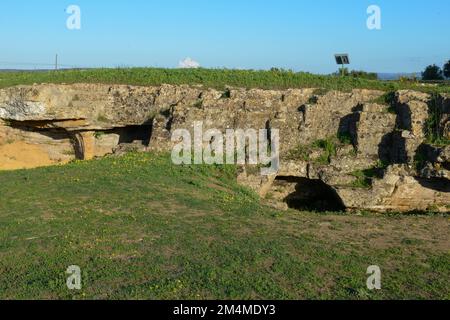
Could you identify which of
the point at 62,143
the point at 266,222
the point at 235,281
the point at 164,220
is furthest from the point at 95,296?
the point at 62,143

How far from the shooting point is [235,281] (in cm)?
868

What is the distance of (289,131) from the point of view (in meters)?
20.5

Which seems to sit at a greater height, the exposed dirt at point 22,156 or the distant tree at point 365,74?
the distant tree at point 365,74

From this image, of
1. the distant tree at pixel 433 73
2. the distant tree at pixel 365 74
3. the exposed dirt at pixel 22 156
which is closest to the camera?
the exposed dirt at pixel 22 156

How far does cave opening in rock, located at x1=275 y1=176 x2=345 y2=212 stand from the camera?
20250mm

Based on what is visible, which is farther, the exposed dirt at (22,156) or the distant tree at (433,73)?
the distant tree at (433,73)

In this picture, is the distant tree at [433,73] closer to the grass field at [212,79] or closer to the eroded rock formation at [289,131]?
the grass field at [212,79]

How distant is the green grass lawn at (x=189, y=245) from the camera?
28.0 feet

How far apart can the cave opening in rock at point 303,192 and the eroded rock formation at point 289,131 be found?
0.04m

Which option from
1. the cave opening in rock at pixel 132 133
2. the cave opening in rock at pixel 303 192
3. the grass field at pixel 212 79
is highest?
the grass field at pixel 212 79

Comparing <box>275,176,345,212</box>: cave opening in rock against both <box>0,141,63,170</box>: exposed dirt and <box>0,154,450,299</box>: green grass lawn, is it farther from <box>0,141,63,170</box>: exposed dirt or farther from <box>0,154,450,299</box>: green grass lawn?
<box>0,141,63,170</box>: exposed dirt

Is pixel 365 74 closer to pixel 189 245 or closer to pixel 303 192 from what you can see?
pixel 303 192

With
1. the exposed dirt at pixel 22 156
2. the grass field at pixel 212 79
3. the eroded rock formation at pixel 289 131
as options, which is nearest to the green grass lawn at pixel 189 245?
the eroded rock formation at pixel 289 131

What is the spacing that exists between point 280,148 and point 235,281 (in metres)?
12.0
